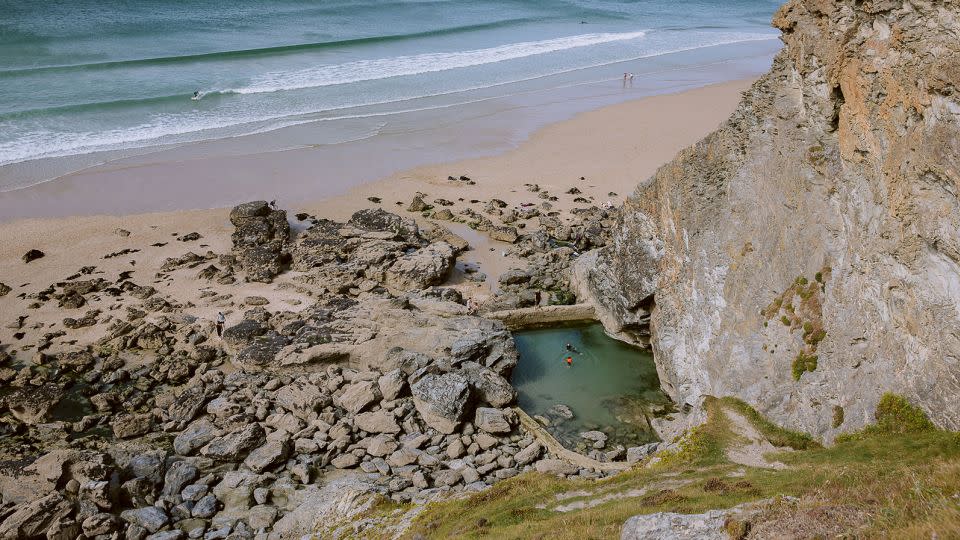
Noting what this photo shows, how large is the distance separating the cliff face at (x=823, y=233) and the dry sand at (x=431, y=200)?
11.1m

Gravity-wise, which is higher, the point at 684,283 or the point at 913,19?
the point at 913,19

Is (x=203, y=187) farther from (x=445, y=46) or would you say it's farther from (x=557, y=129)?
(x=445, y=46)

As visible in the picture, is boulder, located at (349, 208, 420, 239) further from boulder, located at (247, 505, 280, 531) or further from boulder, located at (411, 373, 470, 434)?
boulder, located at (247, 505, 280, 531)

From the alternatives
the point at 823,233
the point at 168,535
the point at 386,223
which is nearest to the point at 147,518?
the point at 168,535

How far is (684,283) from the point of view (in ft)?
85.5

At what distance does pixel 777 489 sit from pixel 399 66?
6194 centimetres

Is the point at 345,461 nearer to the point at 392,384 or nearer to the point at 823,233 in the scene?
the point at 392,384

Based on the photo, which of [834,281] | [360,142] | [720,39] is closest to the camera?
[834,281]

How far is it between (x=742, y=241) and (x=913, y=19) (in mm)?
8673

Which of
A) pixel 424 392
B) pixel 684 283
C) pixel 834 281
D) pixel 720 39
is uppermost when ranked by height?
pixel 720 39

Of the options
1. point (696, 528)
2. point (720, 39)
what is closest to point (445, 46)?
point (720, 39)

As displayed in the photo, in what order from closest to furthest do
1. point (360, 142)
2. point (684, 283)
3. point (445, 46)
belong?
point (684, 283)
point (360, 142)
point (445, 46)

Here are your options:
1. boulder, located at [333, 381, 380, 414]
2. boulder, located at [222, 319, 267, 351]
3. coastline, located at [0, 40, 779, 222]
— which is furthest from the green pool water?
coastline, located at [0, 40, 779, 222]

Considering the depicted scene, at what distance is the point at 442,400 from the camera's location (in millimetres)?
24531
